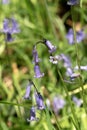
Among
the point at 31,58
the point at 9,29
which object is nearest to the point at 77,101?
the point at 9,29

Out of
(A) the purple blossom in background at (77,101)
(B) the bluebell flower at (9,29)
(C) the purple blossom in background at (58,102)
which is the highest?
(B) the bluebell flower at (9,29)

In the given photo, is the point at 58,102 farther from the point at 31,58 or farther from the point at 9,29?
the point at 31,58

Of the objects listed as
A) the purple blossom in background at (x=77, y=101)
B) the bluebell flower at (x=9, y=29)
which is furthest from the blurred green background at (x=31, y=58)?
the bluebell flower at (x=9, y=29)

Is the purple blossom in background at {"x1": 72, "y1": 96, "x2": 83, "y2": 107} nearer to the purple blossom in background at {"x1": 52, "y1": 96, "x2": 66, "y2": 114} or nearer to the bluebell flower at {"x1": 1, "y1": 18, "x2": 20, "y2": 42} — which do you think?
the purple blossom in background at {"x1": 52, "y1": 96, "x2": 66, "y2": 114}

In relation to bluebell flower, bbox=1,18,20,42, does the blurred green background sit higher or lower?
lower

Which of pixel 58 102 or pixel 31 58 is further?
pixel 31 58

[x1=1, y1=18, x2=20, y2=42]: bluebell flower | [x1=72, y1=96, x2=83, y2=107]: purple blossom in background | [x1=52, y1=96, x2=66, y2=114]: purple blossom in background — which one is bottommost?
[x1=52, y1=96, x2=66, y2=114]: purple blossom in background

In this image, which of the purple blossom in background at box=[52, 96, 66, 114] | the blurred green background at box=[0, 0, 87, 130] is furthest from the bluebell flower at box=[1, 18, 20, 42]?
the purple blossom in background at box=[52, 96, 66, 114]

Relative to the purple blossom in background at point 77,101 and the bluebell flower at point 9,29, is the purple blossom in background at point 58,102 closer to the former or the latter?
the purple blossom in background at point 77,101

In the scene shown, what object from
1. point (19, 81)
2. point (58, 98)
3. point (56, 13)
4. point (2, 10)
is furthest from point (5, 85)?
point (56, 13)

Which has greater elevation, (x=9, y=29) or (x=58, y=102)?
(x=9, y=29)

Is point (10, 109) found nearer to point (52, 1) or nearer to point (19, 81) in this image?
point (19, 81)
